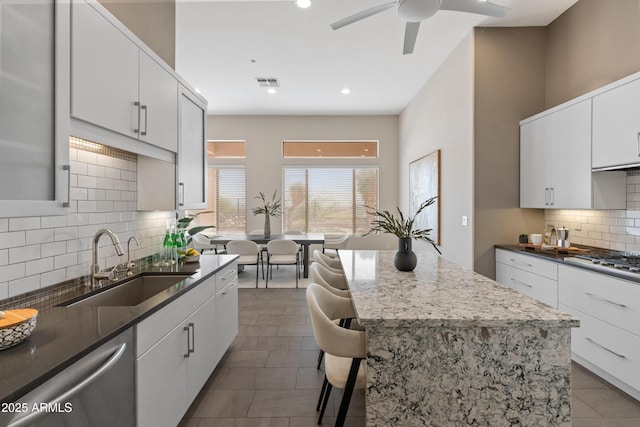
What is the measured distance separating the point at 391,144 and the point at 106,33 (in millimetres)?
6335

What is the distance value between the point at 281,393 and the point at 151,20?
310 cm

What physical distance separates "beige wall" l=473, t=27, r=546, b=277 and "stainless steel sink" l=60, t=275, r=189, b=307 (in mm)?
3258

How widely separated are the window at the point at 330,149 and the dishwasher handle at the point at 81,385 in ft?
20.8

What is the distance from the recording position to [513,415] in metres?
1.33

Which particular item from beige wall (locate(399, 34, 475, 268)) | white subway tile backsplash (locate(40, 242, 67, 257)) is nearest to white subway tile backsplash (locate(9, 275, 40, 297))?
white subway tile backsplash (locate(40, 242, 67, 257))

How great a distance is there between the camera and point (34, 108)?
49.6 inches

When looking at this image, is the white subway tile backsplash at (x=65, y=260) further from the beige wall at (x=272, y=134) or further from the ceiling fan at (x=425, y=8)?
the beige wall at (x=272, y=134)

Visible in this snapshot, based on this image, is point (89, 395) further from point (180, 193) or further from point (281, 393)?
point (180, 193)

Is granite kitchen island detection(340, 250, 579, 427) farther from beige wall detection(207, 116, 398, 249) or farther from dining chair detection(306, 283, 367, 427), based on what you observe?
beige wall detection(207, 116, 398, 249)

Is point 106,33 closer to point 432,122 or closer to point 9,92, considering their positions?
point 9,92

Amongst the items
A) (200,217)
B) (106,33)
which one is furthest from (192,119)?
(200,217)

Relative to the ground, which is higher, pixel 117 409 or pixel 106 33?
pixel 106 33

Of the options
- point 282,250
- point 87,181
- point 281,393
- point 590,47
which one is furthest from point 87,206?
point 590,47

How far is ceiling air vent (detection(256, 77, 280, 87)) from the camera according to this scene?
5133 mm
